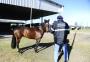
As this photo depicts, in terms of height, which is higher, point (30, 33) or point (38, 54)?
point (30, 33)

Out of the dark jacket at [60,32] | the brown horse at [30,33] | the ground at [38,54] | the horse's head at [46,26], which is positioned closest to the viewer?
the dark jacket at [60,32]

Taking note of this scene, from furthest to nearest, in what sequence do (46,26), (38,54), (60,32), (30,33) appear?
(30,33)
(46,26)
(38,54)
(60,32)

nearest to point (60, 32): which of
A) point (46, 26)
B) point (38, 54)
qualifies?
point (38, 54)

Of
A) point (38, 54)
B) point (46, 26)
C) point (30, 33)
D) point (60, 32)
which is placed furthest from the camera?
point (30, 33)

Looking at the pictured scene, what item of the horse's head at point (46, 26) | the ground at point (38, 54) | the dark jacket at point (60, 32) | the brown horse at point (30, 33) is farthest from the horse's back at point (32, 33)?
the dark jacket at point (60, 32)

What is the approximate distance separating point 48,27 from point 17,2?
23.3m

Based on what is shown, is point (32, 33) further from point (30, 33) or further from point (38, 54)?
point (38, 54)

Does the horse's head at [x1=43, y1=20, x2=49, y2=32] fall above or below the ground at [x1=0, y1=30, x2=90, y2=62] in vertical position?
above

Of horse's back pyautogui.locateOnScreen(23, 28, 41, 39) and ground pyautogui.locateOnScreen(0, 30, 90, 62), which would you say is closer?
ground pyautogui.locateOnScreen(0, 30, 90, 62)

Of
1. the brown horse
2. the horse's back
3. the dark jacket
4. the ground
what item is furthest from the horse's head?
Answer: the dark jacket

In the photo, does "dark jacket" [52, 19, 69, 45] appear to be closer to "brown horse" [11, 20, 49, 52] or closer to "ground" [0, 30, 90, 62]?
"ground" [0, 30, 90, 62]

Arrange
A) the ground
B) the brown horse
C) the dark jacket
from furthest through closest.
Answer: the brown horse
the ground
the dark jacket

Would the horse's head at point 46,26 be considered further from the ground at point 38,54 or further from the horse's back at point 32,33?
the ground at point 38,54

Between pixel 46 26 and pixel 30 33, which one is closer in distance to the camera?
pixel 46 26
